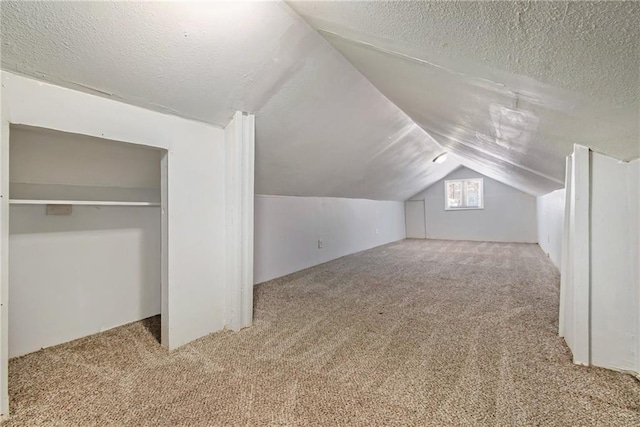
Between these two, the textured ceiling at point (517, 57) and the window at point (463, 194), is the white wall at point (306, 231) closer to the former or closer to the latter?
the textured ceiling at point (517, 57)

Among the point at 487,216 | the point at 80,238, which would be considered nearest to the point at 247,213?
the point at 80,238

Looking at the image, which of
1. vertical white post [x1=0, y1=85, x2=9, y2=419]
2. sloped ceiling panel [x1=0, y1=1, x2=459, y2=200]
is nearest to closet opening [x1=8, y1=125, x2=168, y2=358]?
vertical white post [x1=0, y1=85, x2=9, y2=419]

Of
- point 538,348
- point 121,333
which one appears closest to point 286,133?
point 121,333

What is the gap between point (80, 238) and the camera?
1.96 m

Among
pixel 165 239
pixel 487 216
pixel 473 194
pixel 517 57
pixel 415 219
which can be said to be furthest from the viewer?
pixel 415 219

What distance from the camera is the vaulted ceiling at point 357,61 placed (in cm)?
80

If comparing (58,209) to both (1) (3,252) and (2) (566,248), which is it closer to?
(1) (3,252)

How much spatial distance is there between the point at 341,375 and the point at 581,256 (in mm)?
1430

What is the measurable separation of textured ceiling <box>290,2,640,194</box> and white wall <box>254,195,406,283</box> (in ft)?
7.03

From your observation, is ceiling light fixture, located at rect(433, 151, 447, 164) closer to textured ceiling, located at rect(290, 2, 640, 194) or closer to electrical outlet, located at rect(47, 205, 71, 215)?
textured ceiling, located at rect(290, 2, 640, 194)

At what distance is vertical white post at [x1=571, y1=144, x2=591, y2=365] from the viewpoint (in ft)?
5.17

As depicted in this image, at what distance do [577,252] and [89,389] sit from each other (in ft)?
8.38

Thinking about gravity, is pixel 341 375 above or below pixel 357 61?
below

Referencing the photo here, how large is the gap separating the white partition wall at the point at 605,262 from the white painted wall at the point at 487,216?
6101 mm
